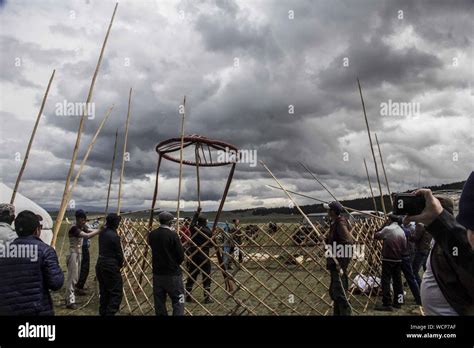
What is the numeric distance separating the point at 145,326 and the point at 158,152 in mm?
3573

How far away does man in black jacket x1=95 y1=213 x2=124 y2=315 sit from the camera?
362 centimetres

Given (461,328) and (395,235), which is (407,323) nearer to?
(461,328)

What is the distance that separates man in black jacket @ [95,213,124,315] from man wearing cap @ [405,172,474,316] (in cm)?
296

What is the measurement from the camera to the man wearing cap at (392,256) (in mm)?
4645

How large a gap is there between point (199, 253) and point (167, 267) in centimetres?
177

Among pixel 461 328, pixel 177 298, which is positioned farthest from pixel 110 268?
pixel 461 328

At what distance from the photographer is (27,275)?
6.75ft

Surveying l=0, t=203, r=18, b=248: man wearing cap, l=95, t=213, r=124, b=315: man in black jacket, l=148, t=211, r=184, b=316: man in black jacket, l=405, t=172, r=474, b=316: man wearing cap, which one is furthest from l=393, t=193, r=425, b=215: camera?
l=95, t=213, r=124, b=315: man in black jacket

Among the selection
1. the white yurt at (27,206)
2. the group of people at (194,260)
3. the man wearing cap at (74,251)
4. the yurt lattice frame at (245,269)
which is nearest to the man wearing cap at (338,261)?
the group of people at (194,260)

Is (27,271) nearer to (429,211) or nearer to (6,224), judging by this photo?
(6,224)

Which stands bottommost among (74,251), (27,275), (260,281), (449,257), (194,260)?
(260,281)

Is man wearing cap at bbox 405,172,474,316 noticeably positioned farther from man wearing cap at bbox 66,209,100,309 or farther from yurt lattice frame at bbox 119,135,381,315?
man wearing cap at bbox 66,209,100,309

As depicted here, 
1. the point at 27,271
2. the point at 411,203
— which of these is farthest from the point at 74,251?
the point at 411,203

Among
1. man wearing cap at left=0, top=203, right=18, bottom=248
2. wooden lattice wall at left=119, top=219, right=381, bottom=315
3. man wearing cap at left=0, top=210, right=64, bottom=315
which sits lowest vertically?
wooden lattice wall at left=119, top=219, right=381, bottom=315
